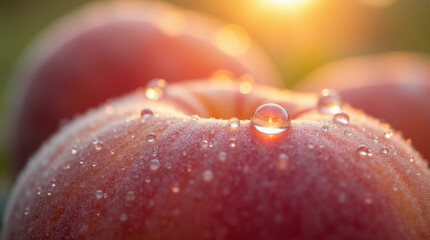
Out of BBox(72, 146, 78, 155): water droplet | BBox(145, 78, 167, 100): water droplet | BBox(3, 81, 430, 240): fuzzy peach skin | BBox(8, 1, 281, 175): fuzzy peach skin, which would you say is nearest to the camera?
BBox(3, 81, 430, 240): fuzzy peach skin

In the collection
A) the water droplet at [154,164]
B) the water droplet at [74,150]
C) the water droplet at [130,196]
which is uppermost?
the water droplet at [74,150]

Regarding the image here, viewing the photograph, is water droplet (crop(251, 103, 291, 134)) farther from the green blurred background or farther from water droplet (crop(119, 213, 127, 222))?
the green blurred background

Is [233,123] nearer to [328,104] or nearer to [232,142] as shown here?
[232,142]

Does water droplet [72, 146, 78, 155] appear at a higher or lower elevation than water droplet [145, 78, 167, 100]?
lower

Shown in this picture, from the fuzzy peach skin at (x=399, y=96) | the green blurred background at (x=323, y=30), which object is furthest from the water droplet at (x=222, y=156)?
the green blurred background at (x=323, y=30)

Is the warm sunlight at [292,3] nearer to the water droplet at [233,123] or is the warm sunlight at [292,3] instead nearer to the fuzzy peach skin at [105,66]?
the fuzzy peach skin at [105,66]

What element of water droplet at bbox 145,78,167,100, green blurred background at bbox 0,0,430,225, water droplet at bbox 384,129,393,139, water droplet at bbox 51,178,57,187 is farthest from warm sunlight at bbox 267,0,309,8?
water droplet at bbox 51,178,57,187
